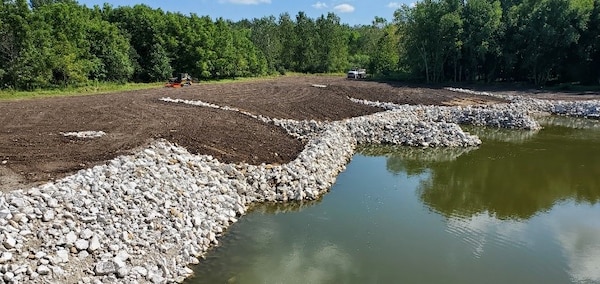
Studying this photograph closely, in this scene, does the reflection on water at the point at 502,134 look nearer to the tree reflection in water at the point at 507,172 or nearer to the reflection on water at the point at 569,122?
the tree reflection in water at the point at 507,172

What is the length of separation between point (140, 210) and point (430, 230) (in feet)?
24.3

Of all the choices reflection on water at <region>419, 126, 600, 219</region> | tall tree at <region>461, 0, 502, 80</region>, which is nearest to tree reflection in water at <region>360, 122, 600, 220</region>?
reflection on water at <region>419, 126, 600, 219</region>

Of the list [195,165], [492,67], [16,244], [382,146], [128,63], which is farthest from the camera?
[492,67]

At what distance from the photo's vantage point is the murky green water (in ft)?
33.0

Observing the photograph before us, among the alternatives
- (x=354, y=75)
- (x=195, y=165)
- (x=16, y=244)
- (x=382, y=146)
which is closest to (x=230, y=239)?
(x=195, y=165)

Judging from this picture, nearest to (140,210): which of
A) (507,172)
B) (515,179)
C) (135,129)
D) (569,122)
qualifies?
(135,129)

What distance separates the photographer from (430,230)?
12539mm

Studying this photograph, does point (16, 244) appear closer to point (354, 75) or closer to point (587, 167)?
point (587, 167)

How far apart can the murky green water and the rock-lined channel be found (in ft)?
2.13

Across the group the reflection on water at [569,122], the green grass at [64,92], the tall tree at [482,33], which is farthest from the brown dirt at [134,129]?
the tall tree at [482,33]

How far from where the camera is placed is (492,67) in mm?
49844

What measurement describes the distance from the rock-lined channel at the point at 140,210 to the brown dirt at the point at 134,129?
3.75 feet

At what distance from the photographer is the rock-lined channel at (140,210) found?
328 inches

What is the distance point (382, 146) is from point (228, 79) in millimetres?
33711
